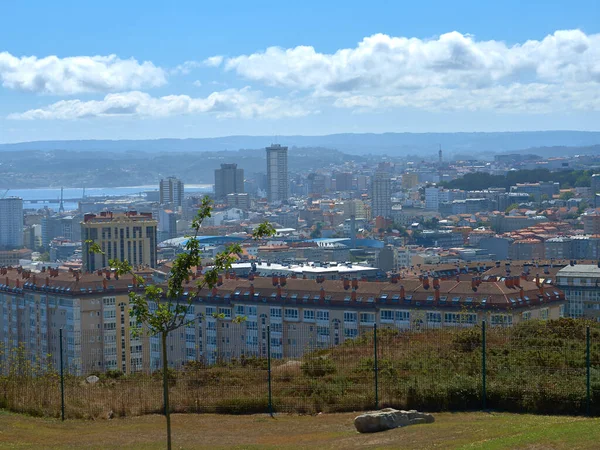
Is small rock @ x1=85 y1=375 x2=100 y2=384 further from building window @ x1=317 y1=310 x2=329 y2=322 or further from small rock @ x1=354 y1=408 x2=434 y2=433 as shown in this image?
building window @ x1=317 y1=310 x2=329 y2=322

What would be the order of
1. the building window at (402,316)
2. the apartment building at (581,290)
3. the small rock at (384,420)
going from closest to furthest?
1. the small rock at (384,420)
2. the building window at (402,316)
3. the apartment building at (581,290)

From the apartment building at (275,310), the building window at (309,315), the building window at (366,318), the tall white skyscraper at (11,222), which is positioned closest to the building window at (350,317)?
the apartment building at (275,310)

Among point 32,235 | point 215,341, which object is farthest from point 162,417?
point 32,235

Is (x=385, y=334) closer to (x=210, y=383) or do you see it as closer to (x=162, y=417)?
(x=210, y=383)

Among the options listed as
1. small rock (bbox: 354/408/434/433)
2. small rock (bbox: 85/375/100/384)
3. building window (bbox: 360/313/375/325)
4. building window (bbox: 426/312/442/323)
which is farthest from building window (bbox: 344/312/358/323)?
small rock (bbox: 354/408/434/433)

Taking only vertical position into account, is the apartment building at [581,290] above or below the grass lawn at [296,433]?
below

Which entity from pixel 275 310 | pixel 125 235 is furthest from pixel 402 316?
pixel 125 235

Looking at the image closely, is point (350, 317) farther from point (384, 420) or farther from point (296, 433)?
point (384, 420)

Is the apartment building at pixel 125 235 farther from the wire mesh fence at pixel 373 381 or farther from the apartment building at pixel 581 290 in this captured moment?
the wire mesh fence at pixel 373 381
